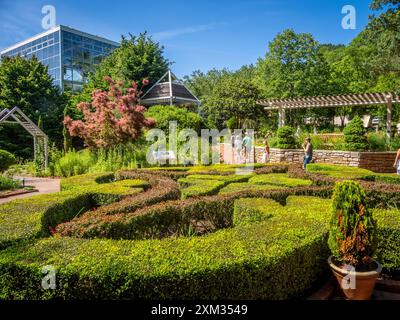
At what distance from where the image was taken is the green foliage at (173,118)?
17.9m

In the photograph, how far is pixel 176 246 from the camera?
3.20 meters

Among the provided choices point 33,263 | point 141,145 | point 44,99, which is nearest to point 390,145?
point 141,145

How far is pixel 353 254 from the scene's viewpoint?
3262 millimetres

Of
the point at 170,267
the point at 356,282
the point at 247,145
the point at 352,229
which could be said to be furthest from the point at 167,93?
the point at 170,267

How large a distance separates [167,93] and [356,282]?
67.7 feet

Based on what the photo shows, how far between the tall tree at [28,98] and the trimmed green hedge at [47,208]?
1604cm

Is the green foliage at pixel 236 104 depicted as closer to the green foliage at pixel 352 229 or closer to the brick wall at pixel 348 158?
the brick wall at pixel 348 158

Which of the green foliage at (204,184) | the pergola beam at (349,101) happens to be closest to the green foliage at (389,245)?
the green foliage at (204,184)

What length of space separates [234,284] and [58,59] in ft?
105

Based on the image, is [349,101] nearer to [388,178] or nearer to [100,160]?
[388,178]

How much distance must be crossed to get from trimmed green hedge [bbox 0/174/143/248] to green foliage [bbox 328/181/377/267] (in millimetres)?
3273

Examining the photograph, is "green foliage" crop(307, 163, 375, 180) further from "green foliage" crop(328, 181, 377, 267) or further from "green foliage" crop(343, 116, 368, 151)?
"green foliage" crop(343, 116, 368, 151)

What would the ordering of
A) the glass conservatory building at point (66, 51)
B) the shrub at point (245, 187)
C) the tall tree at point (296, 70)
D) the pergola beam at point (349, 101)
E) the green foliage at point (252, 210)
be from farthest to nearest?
1. the glass conservatory building at point (66, 51)
2. the tall tree at point (296, 70)
3. the pergola beam at point (349, 101)
4. the shrub at point (245, 187)
5. the green foliage at point (252, 210)

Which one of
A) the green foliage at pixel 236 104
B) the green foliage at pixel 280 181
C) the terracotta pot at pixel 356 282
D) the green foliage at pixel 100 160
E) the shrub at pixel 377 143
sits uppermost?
the green foliage at pixel 236 104
